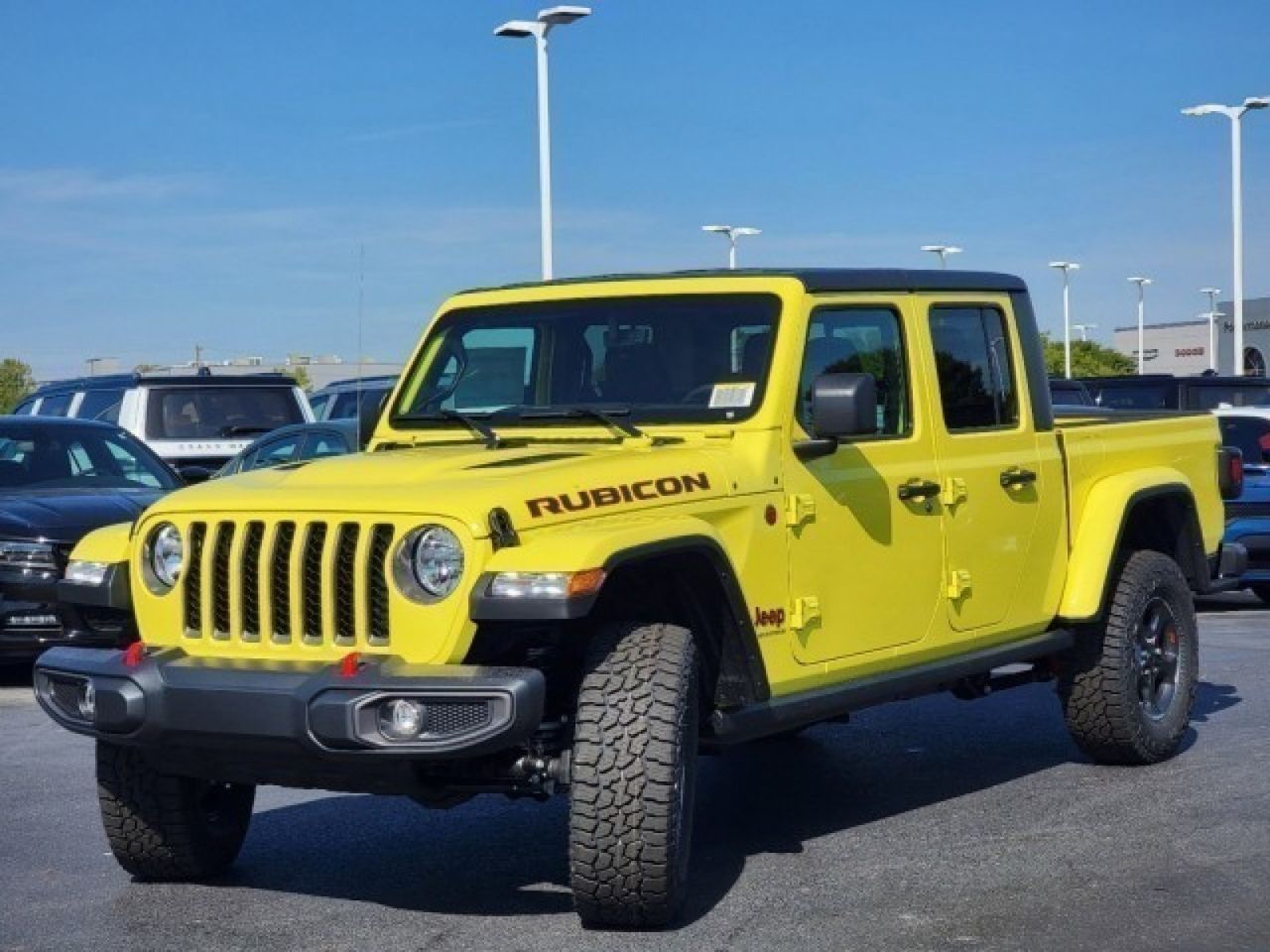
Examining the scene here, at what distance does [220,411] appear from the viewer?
60.5 ft

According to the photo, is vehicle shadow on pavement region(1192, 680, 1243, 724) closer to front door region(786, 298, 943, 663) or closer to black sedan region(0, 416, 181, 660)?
front door region(786, 298, 943, 663)

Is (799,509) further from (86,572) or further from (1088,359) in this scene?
(1088,359)

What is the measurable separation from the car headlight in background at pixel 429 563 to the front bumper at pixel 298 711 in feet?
0.70

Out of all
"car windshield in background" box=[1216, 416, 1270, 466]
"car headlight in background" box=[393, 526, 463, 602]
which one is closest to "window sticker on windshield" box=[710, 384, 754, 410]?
"car headlight in background" box=[393, 526, 463, 602]

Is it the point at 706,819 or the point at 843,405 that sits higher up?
the point at 843,405

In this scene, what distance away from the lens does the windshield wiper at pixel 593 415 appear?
6.90 meters

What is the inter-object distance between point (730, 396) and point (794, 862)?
60.9 inches

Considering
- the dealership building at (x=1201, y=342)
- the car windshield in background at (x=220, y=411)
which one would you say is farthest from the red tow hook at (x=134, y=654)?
A: the dealership building at (x=1201, y=342)

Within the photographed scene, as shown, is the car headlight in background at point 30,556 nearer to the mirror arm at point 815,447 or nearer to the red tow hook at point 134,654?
the red tow hook at point 134,654

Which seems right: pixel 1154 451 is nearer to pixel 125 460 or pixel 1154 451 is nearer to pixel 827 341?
pixel 827 341

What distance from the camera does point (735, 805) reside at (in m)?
8.09

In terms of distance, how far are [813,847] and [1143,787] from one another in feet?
5.49

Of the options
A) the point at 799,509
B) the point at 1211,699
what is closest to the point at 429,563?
the point at 799,509

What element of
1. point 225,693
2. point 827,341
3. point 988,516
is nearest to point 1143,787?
point 988,516
